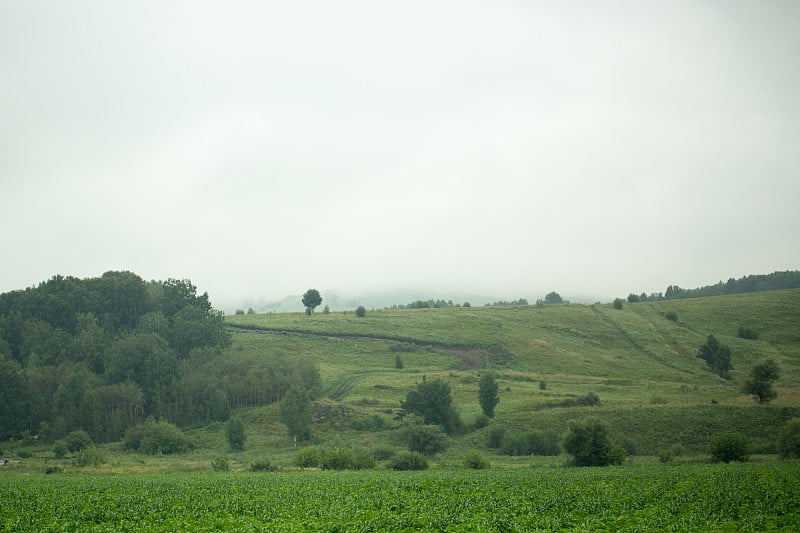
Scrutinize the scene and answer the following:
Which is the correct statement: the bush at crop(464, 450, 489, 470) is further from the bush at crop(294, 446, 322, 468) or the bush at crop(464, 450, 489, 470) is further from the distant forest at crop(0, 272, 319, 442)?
the distant forest at crop(0, 272, 319, 442)

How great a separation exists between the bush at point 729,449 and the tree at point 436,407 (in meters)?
40.3

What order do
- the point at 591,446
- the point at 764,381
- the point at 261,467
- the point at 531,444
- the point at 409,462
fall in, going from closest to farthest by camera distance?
the point at 591,446, the point at 261,467, the point at 409,462, the point at 531,444, the point at 764,381

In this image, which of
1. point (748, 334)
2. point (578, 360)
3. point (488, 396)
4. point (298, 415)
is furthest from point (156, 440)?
point (748, 334)

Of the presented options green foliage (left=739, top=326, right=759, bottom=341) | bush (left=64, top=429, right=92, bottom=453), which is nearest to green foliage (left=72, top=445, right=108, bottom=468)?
bush (left=64, top=429, right=92, bottom=453)

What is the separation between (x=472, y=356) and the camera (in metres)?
142

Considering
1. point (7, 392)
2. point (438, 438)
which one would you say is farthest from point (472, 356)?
point (7, 392)

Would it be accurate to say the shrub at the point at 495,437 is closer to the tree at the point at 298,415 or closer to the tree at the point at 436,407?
the tree at the point at 436,407

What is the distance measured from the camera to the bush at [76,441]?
91250mm

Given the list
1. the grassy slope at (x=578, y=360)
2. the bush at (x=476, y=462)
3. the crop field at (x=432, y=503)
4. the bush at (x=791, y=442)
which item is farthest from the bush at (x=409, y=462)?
the bush at (x=791, y=442)

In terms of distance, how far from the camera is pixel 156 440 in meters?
91.9

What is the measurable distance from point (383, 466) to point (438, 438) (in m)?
14.7

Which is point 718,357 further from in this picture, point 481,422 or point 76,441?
point 76,441

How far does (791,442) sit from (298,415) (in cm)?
6475

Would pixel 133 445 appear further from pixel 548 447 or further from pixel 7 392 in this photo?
pixel 548 447
